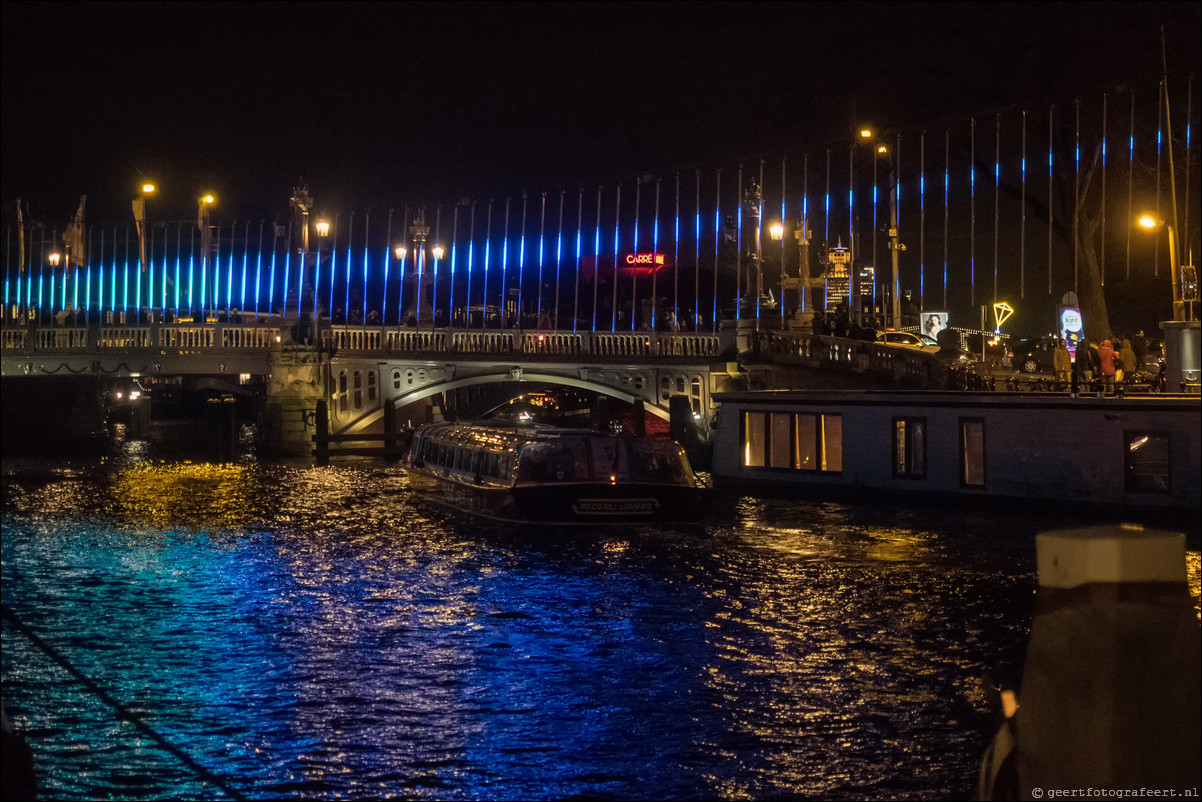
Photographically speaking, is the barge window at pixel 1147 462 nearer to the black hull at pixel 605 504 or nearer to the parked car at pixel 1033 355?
the black hull at pixel 605 504

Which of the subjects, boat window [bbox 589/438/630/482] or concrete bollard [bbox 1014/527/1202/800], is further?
boat window [bbox 589/438/630/482]

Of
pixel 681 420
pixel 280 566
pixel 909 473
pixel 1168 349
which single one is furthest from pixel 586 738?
pixel 681 420

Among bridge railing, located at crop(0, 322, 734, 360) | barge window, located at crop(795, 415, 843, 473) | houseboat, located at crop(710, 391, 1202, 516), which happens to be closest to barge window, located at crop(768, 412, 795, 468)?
houseboat, located at crop(710, 391, 1202, 516)

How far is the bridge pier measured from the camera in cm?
5516

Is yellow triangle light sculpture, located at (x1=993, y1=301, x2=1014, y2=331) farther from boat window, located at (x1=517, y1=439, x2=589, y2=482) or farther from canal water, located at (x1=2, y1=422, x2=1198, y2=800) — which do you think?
boat window, located at (x1=517, y1=439, x2=589, y2=482)

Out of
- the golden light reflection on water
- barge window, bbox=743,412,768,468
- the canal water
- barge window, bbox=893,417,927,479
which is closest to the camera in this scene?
the canal water

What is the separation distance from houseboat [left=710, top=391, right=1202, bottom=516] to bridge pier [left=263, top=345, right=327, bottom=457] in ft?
80.2

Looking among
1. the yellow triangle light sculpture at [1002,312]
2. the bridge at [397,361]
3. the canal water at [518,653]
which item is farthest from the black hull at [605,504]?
the yellow triangle light sculpture at [1002,312]

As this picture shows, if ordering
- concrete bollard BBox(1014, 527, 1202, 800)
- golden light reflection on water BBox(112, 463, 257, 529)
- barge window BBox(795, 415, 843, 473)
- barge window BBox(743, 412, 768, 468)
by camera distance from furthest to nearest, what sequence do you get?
barge window BBox(743, 412, 768, 468) < barge window BBox(795, 415, 843, 473) < golden light reflection on water BBox(112, 463, 257, 529) < concrete bollard BBox(1014, 527, 1202, 800)

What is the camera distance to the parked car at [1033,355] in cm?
5262

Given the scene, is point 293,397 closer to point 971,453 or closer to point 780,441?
point 780,441

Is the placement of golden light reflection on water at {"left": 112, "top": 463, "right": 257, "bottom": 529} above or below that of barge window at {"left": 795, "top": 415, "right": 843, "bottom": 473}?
below

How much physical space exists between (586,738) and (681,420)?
113ft

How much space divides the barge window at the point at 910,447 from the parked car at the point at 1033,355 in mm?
21086
